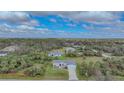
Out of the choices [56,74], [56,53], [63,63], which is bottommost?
[56,74]

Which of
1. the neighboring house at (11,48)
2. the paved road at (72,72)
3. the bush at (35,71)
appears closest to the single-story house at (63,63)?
the paved road at (72,72)

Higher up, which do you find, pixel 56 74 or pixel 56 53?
pixel 56 53

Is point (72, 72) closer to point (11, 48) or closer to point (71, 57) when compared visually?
point (71, 57)

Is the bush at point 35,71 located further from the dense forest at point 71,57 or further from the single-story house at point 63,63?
the single-story house at point 63,63

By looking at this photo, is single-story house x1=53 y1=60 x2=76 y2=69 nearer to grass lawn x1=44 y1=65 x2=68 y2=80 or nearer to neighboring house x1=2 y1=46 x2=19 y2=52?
grass lawn x1=44 y1=65 x2=68 y2=80

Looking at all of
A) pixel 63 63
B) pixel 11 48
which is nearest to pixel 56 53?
pixel 63 63

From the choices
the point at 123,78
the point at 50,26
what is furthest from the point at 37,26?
the point at 123,78

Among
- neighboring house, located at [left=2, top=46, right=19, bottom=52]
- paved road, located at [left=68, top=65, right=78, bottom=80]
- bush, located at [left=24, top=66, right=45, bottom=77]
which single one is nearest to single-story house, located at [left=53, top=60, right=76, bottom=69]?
paved road, located at [left=68, top=65, right=78, bottom=80]

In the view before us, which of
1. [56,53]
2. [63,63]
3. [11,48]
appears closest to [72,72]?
[63,63]
